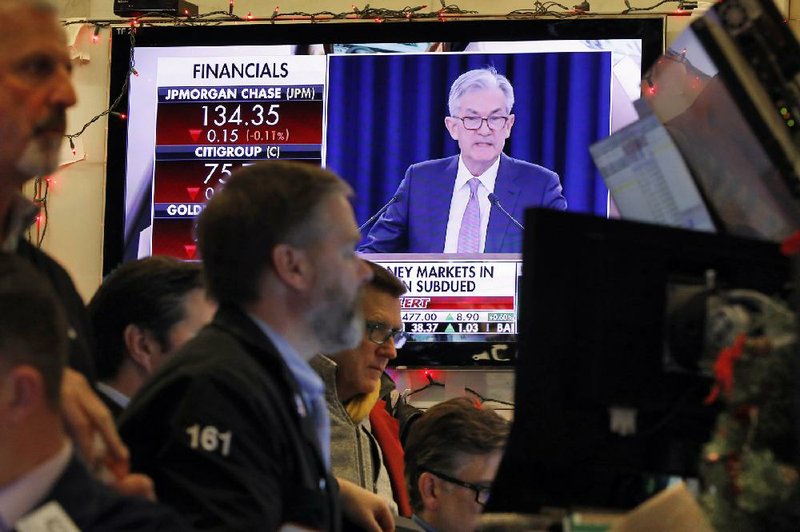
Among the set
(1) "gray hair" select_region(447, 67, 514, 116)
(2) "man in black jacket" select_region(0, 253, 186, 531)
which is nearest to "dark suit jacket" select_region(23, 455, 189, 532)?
(2) "man in black jacket" select_region(0, 253, 186, 531)

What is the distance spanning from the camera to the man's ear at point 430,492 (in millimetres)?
3424

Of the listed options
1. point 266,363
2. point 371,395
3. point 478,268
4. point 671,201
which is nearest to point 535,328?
point 671,201

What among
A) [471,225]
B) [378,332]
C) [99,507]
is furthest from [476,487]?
[471,225]

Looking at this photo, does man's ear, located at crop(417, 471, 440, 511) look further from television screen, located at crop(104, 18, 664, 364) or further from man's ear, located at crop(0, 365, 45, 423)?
television screen, located at crop(104, 18, 664, 364)

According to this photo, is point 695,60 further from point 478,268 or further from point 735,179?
point 478,268

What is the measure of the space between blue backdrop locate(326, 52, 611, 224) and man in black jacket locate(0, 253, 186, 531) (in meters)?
4.55

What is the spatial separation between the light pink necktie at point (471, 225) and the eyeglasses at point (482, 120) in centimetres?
25

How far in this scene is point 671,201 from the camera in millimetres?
2004

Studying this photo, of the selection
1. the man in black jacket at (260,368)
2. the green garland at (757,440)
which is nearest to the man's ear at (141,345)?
the man in black jacket at (260,368)

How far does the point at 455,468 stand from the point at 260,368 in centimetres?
136

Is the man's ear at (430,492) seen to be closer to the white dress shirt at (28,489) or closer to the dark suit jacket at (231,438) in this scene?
the dark suit jacket at (231,438)

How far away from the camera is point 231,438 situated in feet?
6.55

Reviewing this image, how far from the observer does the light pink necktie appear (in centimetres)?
605

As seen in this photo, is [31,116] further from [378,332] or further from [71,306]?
[378,332]
